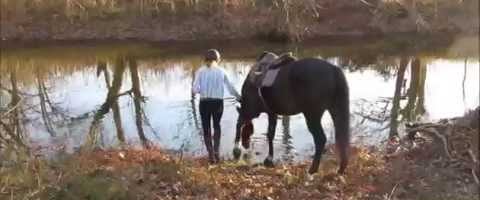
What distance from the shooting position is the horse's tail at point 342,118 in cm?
820

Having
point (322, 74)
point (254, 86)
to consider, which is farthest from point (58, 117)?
point (322, 74)

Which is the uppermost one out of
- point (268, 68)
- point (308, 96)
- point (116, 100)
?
point (268, 68)

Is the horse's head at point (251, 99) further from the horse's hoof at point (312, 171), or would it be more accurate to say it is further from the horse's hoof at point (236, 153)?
the horse's hoof at point (312, 171)

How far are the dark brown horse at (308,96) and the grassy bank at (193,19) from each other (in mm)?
17335

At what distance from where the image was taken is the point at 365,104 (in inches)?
587

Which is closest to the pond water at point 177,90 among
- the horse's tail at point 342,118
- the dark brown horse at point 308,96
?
the dark brown horse at point 308,96

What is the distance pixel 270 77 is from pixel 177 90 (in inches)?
328

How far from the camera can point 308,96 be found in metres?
8.50

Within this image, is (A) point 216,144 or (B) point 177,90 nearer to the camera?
(A) point 216,144

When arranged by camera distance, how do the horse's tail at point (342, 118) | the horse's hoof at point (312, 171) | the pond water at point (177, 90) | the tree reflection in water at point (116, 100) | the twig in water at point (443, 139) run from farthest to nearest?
the tree reflection in water at point (116, 100) → the pond water at point (177, 90) → the horse's hoof at point (312, 171) → the horse's tail at point (342, 118) → the twig in water at point (443, 139)

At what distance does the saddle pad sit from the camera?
9.02m

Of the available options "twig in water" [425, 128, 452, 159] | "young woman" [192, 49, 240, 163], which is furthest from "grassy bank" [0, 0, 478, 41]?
"twig in water" [425, 128, 452, 159]

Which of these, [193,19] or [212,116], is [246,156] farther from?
[193,19]

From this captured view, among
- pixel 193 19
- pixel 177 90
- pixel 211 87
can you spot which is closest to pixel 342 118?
pixel 211 87
